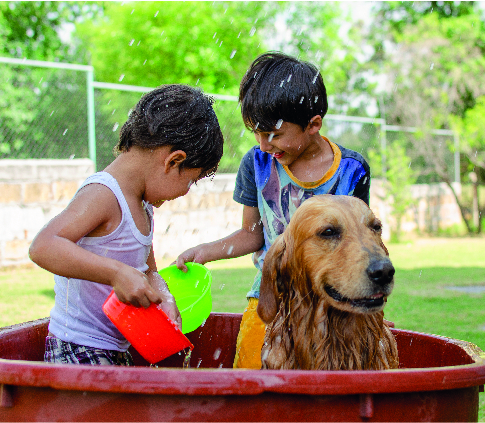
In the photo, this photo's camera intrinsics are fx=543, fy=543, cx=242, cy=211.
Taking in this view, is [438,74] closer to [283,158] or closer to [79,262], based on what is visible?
[283,158]

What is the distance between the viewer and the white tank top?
266 cm

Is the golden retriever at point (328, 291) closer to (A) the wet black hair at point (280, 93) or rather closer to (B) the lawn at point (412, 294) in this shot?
(A) the wet black hair at point (280, 93)

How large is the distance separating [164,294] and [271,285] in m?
0.51

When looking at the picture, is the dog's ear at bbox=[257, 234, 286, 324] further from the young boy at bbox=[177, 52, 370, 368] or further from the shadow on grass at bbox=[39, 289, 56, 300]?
the shadow on grass at bbox=[39, 289, 56, 300]

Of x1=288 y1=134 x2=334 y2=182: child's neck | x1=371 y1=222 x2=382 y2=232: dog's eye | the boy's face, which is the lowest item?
x1=371 y1=222 x2=382 y2=232: dog's eye

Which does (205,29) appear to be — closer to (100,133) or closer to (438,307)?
(100,133)

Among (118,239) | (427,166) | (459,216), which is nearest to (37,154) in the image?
(118,239)

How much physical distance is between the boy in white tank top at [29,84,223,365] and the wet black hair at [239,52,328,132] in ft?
0.80

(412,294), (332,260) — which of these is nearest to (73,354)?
(332,260)

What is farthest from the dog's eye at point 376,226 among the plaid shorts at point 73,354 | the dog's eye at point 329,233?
the plaid shorts at point 73,354

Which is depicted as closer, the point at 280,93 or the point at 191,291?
the point at 280,93

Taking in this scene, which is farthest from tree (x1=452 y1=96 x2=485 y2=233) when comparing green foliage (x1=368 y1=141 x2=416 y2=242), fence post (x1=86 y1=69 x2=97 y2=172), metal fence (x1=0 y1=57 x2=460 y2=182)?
fence post (x1=86 y1=69 x2=97 y2=172)

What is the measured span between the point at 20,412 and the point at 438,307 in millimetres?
6142

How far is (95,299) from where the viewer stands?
2799 millimetres
